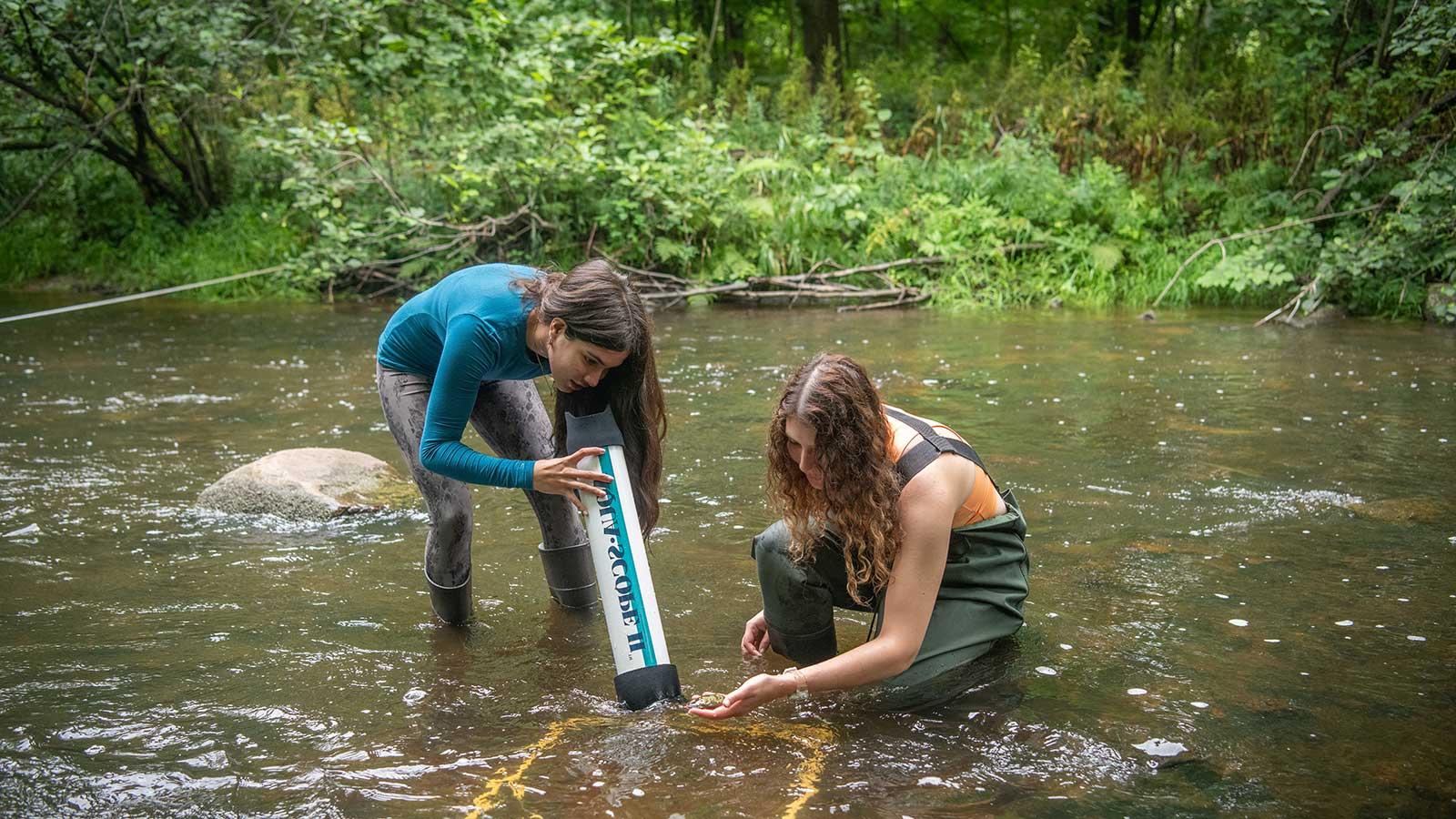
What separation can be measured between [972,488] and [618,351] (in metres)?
1.02

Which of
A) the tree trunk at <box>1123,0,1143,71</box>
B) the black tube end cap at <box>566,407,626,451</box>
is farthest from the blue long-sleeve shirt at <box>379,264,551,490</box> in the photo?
the tree trunk at <box>1123,0,1143,71</box>

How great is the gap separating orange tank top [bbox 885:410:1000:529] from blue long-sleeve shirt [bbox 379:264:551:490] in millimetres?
1002

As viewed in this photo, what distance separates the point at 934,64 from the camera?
19297 millimetres

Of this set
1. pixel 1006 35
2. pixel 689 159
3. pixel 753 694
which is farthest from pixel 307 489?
pixel 1006 35

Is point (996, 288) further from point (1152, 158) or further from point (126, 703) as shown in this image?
point (126, 703)

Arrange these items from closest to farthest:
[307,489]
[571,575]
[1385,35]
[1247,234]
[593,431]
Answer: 1. [593,431]
2. [571,575]
3. [307,489]
4. [1385,35]
5. [1247,234]

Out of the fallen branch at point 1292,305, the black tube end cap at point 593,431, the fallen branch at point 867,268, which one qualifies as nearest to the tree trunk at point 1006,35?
the fallen branch at point 867,268

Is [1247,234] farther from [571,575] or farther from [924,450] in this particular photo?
[924,450]

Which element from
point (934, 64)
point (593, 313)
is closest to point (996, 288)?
point (934, 64)

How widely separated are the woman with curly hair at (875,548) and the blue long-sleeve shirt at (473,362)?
80 cm

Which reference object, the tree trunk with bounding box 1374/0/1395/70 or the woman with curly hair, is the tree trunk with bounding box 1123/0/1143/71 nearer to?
the tree trunk with bounding box 1374/0/1395/70

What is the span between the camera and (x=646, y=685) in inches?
126

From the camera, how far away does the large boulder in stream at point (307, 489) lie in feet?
17.7

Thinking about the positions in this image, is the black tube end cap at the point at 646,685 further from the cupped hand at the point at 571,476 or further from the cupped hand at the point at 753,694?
the cupped hand at the point at 571,476
